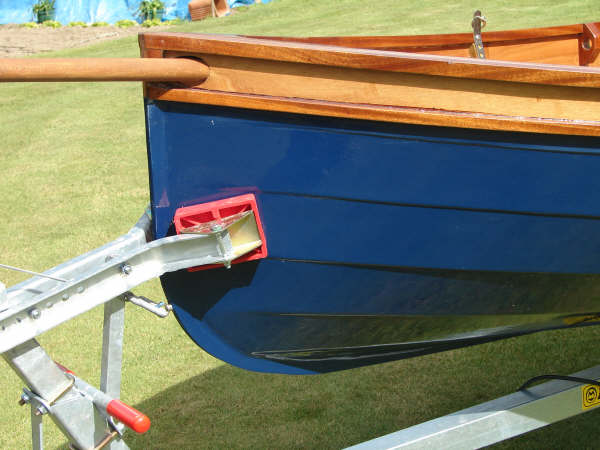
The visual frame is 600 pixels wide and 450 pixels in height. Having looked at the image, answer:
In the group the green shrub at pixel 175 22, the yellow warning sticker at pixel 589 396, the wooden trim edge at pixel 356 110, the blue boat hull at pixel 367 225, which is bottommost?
the yellow warning sticker at pixel 589 396

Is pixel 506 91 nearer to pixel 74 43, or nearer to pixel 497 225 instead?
pixel 497 225

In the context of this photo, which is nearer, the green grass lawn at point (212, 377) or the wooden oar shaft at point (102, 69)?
the wooden oar shaft at point (102, 69)

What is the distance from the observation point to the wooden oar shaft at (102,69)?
1395 mm

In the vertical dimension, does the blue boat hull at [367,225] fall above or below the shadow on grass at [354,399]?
above

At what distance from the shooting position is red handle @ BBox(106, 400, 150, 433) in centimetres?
148

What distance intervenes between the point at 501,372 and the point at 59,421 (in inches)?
72.4

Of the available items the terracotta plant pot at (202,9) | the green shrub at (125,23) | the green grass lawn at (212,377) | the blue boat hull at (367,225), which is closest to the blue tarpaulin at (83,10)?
the green shrub at (125,23)

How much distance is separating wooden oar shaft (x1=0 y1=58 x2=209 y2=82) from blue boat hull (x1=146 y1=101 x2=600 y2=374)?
11 cm

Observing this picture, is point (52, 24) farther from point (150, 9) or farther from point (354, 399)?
point (354, 399)

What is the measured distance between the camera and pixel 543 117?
1.70 m

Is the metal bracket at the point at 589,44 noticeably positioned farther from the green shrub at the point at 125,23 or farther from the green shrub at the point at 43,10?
the green shrub at the point at 43,10

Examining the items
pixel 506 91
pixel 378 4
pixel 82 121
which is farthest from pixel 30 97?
pixel 506 91

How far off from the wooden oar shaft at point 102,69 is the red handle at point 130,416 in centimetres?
72

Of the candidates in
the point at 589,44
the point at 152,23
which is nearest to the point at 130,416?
the point at 589,44
